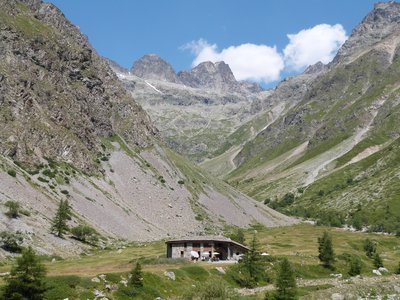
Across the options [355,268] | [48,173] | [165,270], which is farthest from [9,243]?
[355,268]

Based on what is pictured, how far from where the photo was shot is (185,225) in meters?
A: 170

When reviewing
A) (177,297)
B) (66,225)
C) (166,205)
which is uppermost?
(166,205)

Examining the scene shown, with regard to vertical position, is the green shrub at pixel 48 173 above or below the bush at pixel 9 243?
above

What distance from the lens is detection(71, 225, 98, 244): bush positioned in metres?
119

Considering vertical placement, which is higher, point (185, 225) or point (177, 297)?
point (185, 225)

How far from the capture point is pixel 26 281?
157 feet

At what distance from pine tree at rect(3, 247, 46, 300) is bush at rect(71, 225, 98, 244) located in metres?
71.0

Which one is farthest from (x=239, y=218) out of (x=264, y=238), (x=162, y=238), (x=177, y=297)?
(x=177, y=297)

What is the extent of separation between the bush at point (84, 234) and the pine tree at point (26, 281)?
71.0 metres

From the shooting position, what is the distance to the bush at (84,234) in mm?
118731

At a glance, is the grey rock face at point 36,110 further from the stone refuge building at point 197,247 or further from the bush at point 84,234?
the stone refuge building at point 197,247

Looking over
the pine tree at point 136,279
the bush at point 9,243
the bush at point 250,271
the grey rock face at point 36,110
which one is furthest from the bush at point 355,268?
the grey rock face at point 36,110

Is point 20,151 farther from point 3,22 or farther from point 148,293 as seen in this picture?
point 148,293

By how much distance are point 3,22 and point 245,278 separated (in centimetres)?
15216
